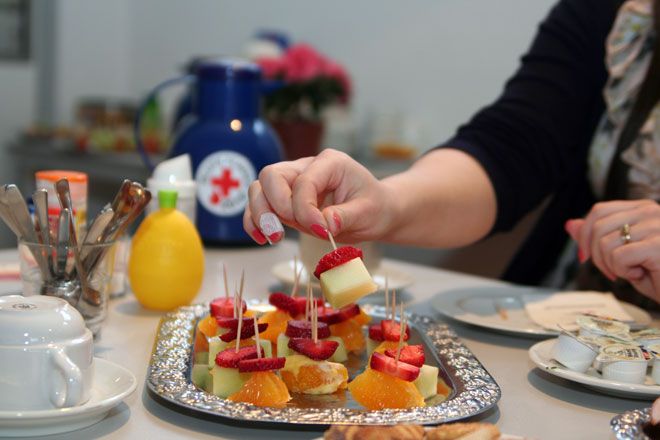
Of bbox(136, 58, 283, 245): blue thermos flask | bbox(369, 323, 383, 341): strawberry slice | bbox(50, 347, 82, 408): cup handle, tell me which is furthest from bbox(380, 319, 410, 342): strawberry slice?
bbox(136, 58, 283, 245): blue thermos flask

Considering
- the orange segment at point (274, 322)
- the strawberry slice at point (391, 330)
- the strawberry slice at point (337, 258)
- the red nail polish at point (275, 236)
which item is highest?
the red nail polish at point (275, 236)

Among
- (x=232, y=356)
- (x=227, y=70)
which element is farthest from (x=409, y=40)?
(x=232, y=356)

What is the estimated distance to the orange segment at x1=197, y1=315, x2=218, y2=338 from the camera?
3.02 feet

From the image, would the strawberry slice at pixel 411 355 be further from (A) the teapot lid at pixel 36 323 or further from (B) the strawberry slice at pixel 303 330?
(A) the teapot lid at pixel 36 323

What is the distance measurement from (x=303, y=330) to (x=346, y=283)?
0.06 m

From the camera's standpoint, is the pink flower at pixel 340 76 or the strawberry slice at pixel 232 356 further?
the pink flower at pixel 340 76

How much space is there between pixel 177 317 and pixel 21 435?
311mm

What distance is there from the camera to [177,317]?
98 centimetres

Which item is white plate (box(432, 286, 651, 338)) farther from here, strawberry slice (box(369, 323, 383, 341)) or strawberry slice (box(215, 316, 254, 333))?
strawberry slice (box(215, 316, 254, 333))

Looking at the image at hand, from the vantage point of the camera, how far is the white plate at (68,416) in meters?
0.66

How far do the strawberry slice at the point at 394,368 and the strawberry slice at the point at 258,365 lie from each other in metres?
0.09

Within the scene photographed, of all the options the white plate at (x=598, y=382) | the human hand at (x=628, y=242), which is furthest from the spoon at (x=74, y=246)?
the human hand at (x=628, y=242)

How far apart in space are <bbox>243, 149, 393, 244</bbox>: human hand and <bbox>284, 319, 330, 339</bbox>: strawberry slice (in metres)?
0.09

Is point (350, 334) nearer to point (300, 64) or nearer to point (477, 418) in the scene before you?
point (477, 418)
